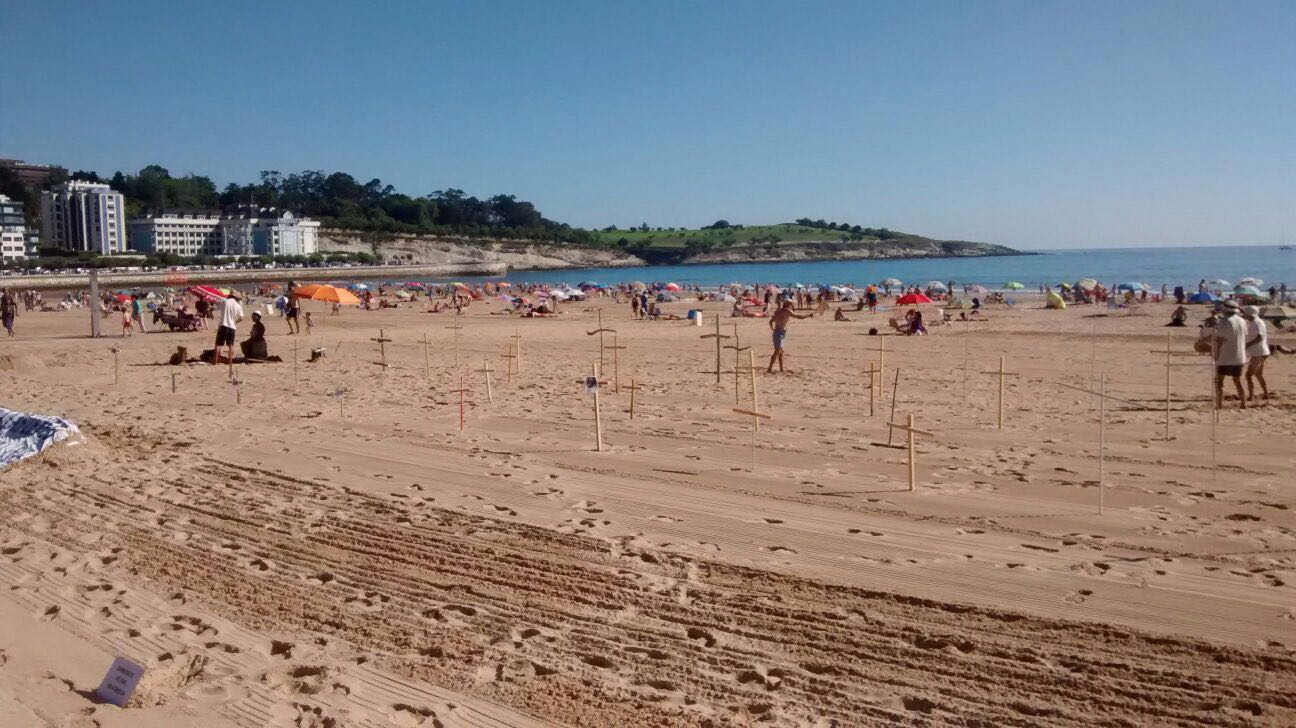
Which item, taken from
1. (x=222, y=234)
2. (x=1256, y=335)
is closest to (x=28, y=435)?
(x=1256, y=335)

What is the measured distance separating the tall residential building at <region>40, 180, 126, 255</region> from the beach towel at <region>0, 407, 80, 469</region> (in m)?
116

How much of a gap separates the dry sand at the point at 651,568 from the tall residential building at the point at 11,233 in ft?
347

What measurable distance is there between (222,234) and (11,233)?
2670 centimetres

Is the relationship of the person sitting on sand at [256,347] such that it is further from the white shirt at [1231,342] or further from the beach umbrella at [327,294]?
the white shirt at [1231,342]

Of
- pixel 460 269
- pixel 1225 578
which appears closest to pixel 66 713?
pixel 1225 578

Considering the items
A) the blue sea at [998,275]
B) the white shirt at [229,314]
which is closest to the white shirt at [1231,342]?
the white shirt at [229,314]

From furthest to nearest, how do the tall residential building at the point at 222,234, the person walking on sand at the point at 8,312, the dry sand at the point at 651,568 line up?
1. the tall residential building at the point at 222,234
2. the person walking on sand at the point at 8,312
3. the dry sand at the point at 651,568

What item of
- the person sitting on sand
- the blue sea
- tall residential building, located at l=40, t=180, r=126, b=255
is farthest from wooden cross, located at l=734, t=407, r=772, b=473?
tall residential building, located at l=40, t=180, r=126, b=255

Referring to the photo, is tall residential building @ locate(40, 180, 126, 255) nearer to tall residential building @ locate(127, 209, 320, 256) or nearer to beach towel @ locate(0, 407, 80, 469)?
tall residential building @ locate(127, 209, 320, 256)

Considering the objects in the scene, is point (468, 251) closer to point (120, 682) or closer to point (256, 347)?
point (256, 347)

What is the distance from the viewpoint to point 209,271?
88.2 meters

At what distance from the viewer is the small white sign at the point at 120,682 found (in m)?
4.55

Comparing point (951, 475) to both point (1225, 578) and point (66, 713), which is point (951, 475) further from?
point (66, 713)

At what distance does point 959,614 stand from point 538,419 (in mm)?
7446
